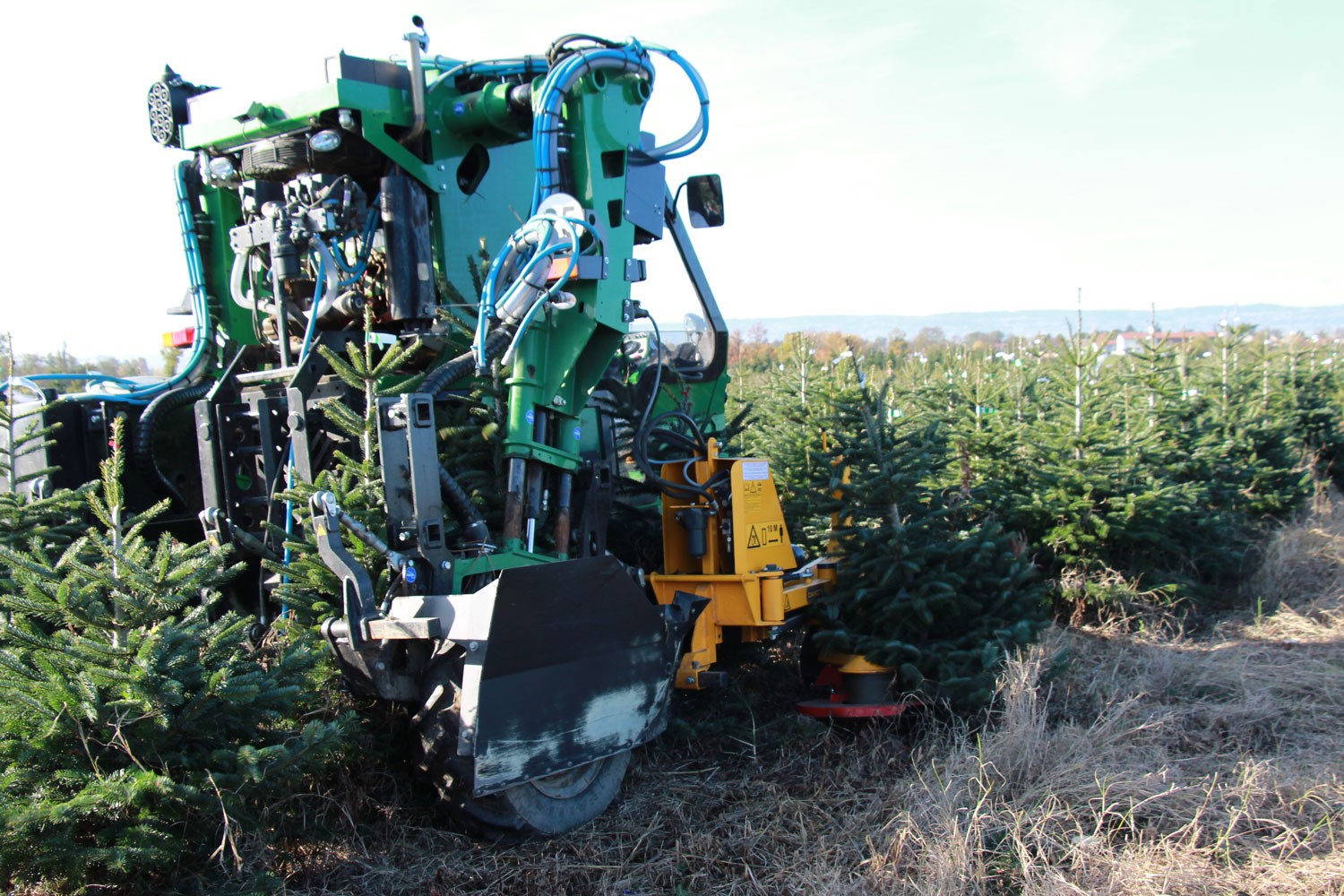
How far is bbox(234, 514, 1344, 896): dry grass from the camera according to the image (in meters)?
3.71

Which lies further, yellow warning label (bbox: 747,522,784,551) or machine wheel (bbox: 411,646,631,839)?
yellow warning label (bbox: 747,522,784,551)

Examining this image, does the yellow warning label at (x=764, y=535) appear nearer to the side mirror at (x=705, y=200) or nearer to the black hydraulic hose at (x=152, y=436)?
the side mirror at (x=705, y=200)

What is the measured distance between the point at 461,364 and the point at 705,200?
103 inches

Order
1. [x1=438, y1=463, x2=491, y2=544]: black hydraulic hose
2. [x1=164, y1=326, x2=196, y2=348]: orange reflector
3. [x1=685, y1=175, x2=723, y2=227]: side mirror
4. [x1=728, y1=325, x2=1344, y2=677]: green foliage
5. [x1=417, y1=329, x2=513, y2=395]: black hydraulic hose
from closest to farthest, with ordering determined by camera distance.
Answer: [x1=438, y1=463, x2=491, y2=544]: black hydraulic hose
[x1=417, y1=329, x2=513, y2=395]: black hydraulic hose
[x1=728, y1=325, x2=1344, y2=677]: green foliage
[x1=164, y1=326, x2=196, y2=348]: orange reflector
[x1=685, y1=175, x2=723, y2=227]: side mirror

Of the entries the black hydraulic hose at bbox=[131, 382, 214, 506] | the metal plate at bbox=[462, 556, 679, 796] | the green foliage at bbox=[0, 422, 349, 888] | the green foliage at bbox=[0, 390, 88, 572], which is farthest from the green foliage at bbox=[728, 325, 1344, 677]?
the green foliage at bbox=[0, 390, 88, 572]

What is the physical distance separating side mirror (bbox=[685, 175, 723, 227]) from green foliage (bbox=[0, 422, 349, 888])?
389 cm

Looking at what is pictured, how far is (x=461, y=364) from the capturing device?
4.59 meters

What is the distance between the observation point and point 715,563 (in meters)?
5.19

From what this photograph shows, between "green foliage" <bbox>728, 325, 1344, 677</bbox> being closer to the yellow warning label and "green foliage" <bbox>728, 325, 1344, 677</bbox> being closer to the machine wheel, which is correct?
the yellow warning label

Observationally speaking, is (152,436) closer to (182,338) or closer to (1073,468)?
(182,338)

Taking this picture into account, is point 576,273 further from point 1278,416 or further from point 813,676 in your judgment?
point 1278,416

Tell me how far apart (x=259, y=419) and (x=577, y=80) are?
7.26ft

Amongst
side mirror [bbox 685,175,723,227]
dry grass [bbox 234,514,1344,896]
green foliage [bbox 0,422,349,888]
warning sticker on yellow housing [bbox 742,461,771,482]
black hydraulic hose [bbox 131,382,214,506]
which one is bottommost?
dry grass [bbox 234,514,1344,896]

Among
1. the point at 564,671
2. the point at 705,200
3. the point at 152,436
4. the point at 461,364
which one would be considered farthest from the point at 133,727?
the point at 705,200
